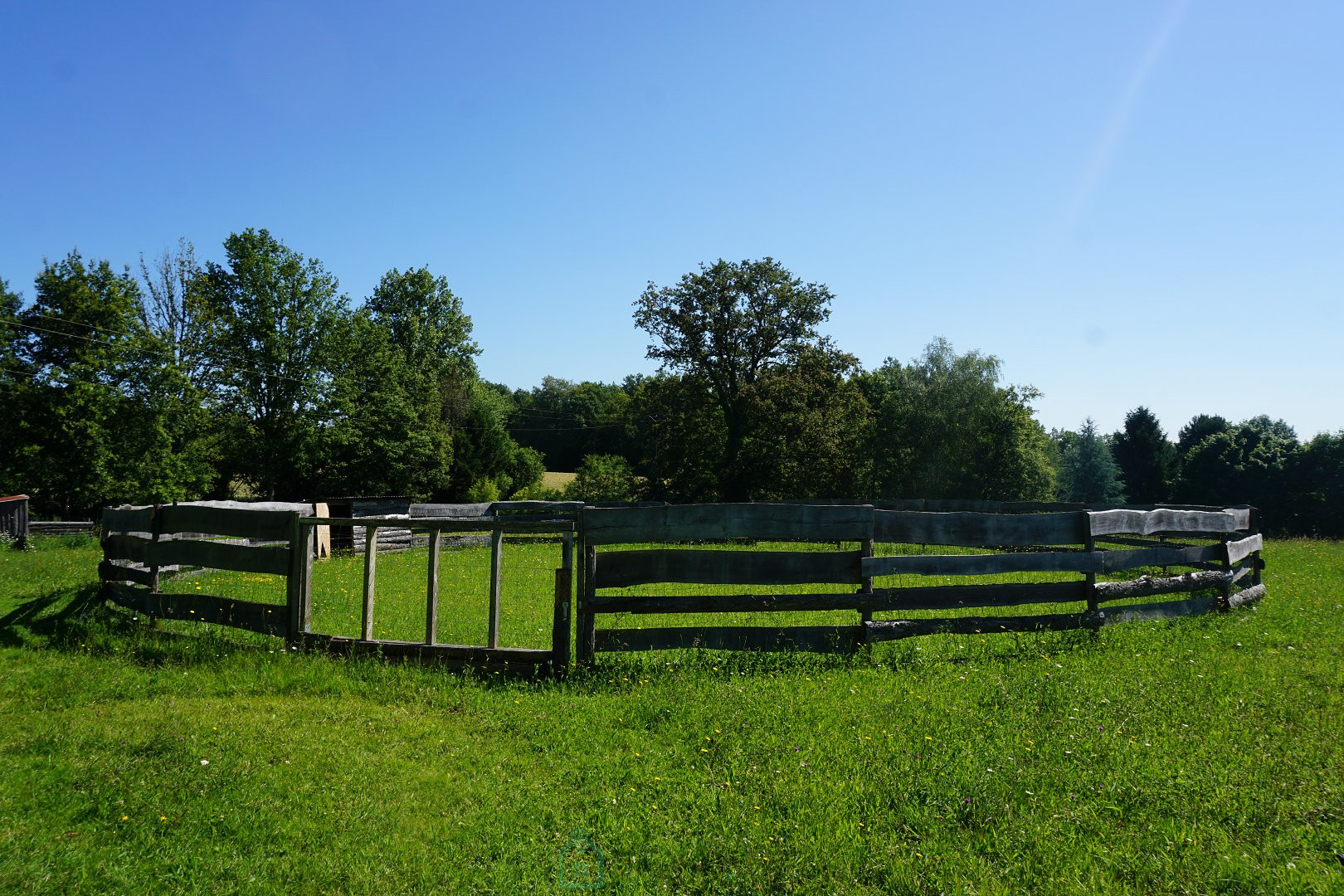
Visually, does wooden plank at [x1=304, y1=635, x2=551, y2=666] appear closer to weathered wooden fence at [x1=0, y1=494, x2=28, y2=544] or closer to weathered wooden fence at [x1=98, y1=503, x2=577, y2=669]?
weathered wooden fence at [x1=98, y1=503, x2=577, y2=669]

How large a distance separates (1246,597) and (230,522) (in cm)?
1350

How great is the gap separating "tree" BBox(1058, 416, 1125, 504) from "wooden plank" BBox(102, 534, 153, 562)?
59.0 meters

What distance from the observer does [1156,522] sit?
31.3 ft

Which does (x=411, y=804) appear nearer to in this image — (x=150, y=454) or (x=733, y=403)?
(x=733, y=403)

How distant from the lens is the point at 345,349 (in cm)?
4391

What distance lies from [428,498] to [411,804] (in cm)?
4573

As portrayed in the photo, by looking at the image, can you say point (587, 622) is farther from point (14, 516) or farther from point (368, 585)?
point (14, 516)

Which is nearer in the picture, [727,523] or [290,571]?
[727,523]

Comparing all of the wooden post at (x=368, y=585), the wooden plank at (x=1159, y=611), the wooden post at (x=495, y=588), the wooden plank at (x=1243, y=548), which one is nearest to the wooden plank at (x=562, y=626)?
the wooden post at (x=495, y=588)

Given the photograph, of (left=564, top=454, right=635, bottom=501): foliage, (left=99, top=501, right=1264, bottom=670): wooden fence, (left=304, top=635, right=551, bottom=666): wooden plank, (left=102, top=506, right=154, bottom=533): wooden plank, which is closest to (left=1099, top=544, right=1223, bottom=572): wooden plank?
(left=99, top=501, right=1264, bottom=670): wooden fence

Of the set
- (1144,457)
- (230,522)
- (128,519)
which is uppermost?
(1144,457)

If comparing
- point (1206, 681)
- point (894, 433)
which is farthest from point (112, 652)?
point (894, 433)

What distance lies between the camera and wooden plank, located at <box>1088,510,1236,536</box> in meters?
8.77

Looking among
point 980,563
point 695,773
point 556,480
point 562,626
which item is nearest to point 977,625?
point 980,563
